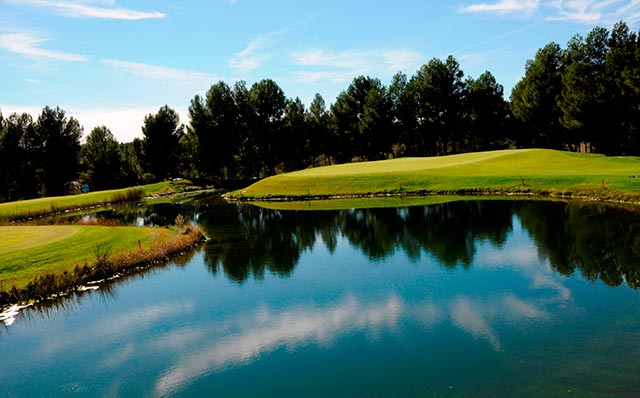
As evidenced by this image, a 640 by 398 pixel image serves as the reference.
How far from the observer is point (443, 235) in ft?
120

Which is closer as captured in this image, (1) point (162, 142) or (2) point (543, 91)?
(2) point (543, 91)

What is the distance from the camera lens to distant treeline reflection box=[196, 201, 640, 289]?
91.0 feet

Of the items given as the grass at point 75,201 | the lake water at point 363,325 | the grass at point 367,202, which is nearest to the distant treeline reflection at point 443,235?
the lake water at point 363,325

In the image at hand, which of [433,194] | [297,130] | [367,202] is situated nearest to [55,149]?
[297,130]

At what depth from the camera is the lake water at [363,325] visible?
48.2 feet

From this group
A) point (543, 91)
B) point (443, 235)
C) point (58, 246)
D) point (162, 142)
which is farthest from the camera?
point (162, 142)

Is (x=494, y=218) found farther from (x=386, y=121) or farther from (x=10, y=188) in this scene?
(x=10, y=188)

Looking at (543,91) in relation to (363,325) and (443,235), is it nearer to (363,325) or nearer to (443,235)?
(443,235)

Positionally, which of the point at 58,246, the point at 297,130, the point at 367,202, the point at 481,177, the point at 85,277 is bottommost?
the point at 85,277

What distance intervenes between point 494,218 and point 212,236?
25322 mm

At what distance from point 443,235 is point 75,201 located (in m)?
69.5

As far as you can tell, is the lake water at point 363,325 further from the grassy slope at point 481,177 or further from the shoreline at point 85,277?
the grassy slope at point 481,177

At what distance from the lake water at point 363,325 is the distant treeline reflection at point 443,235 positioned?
265 mm

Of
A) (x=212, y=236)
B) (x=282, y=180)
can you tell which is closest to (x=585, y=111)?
(x=282, y=180)
